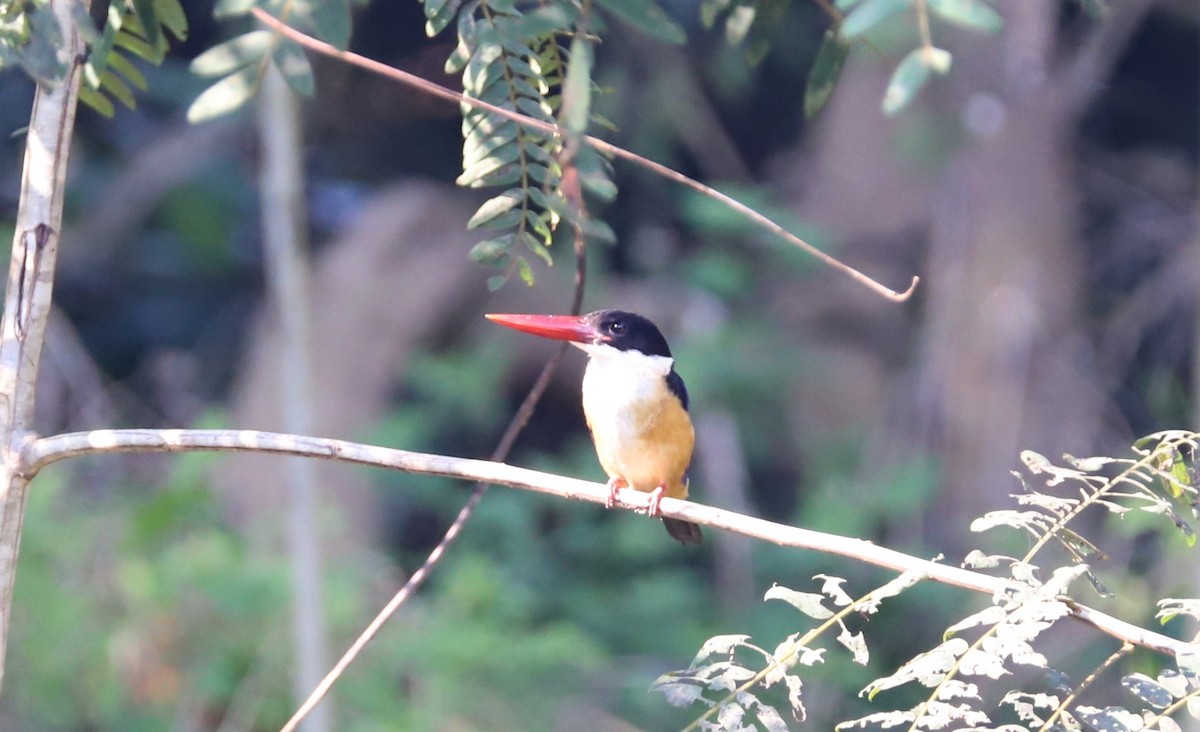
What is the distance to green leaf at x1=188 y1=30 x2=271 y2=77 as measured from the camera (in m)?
1.17

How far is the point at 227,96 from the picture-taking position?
1.18 m

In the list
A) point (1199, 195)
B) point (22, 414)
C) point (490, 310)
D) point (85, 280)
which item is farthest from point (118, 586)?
point (1199, 195)

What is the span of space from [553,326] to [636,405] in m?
0.39

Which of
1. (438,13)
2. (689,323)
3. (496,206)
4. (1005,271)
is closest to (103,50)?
(438,13)

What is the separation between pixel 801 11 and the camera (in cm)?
612

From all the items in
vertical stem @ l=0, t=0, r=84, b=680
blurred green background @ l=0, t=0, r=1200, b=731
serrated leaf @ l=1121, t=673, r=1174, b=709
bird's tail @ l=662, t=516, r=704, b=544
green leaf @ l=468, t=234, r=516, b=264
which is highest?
blurred green background @ l=0, t=0, r=1200, b=731

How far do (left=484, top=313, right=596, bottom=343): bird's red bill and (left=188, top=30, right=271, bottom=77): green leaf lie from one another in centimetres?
87

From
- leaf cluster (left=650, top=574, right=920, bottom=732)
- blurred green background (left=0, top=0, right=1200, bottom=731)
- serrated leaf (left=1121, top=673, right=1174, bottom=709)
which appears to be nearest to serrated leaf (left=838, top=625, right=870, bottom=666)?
leaf cluster (left=650, top=574, right=920, bottom=732)

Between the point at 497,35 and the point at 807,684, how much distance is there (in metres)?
4.44

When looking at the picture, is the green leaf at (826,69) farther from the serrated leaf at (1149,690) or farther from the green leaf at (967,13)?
the serrated leaf at (1149,690)

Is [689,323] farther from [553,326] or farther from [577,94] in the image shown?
[577,94]

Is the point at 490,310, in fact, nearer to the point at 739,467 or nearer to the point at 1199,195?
the point at 739,467

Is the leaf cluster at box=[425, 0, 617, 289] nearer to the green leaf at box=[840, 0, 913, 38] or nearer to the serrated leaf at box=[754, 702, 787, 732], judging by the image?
the green leaf at box=[840, 0, 913, 38]

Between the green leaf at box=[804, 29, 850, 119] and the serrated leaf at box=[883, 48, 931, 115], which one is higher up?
the green leaf at box=[804, 29, 850, 119]
